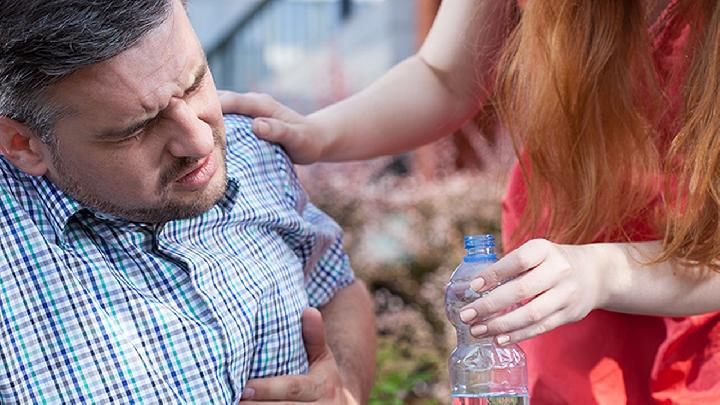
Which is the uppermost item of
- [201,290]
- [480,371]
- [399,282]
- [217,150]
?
[217,150]

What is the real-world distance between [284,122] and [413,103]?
0.30 metres

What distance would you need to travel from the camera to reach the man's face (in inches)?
81.2

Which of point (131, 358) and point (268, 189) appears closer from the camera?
point (131, 358)

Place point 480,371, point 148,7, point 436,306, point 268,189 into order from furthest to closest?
1. point 436,306
2. point 268,189
3. point 480,371
4. point 148,7

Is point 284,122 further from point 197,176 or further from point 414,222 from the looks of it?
point 414,222

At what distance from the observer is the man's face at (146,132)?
2062 mm

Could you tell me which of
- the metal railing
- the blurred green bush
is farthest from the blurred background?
the metal railing

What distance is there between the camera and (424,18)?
7.64m

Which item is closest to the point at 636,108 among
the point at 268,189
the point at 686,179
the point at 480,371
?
the point at 686,179

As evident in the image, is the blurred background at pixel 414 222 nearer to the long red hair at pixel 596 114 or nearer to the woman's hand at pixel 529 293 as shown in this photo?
the long red hair at pixel 596 114

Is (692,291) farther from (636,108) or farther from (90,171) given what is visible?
(90,171)

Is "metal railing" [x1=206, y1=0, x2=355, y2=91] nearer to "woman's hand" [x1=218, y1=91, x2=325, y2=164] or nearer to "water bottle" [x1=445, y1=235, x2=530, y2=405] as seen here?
"woman's hand" [x1=218, y1=91, x2=325, y2=164]

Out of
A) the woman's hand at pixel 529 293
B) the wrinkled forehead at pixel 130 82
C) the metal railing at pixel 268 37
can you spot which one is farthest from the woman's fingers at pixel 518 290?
the metal railing at pixel 268 37

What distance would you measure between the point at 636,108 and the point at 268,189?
29.0 inches
